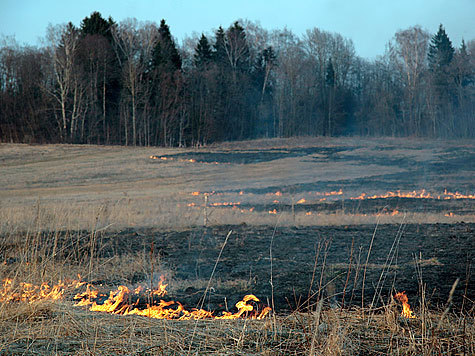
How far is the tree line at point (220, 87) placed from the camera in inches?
1496

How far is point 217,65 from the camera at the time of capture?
151 feet

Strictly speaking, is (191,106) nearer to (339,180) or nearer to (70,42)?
(70,42)

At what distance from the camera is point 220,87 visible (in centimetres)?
4553

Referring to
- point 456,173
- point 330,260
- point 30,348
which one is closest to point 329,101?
point 456,173

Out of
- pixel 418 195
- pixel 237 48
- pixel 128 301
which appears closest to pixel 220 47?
pixel 237 48

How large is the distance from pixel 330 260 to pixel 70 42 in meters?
35.4

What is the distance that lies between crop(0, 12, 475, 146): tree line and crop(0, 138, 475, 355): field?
21.9 ft

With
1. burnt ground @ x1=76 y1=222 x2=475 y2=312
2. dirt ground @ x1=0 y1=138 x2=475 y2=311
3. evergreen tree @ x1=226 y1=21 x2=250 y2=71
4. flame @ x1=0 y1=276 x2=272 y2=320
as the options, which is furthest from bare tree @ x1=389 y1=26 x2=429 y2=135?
flame @ x1=0 y1=276 x2=272 y2=320

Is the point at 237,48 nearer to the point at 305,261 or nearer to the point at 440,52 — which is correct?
the point at 440,52

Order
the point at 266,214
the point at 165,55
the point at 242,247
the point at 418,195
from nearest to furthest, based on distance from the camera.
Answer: the point at 242,247 → the point at 266,214 → the point at 418,195 → the point at 165,55

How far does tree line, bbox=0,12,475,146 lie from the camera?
3800 centimetres

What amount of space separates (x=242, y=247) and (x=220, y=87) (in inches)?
1492

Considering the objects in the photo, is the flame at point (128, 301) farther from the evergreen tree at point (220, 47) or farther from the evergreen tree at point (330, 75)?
the evergreen tree at point (330, 75)

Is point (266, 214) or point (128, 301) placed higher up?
point (128, 301)
